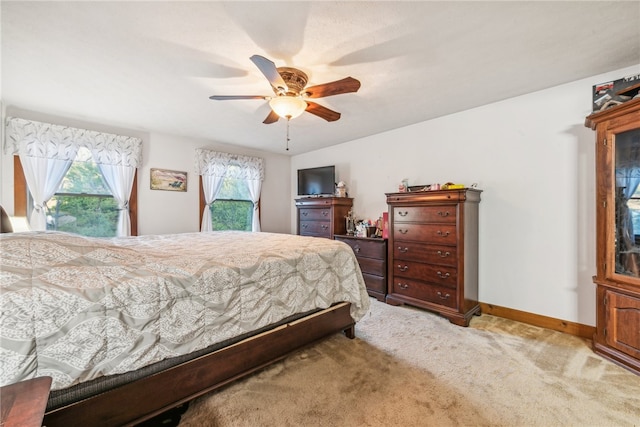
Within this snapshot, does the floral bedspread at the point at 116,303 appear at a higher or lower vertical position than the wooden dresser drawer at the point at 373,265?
higher

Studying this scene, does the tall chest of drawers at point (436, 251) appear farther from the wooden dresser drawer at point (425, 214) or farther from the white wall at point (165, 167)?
the white wall at point (165, 167)

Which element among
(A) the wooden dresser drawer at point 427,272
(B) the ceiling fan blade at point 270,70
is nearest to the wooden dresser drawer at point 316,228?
(A) the wooden dresser drawer at point 427,272

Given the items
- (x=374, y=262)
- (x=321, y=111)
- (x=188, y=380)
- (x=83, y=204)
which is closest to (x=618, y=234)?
(x=374, y=262)

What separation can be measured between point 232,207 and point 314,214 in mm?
1553

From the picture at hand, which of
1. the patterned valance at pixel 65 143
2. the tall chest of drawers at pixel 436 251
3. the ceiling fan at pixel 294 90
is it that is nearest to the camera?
the ceiling fan at pixel 294 90

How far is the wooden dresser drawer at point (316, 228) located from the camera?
4273 mm

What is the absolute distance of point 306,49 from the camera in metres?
1.90

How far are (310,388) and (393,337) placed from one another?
1042mm

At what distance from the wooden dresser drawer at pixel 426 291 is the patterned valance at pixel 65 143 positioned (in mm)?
3998

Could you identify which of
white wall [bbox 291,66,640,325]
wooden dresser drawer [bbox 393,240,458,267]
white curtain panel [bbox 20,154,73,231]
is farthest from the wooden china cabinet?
white curtain panel [bbox 20,154,73,231]

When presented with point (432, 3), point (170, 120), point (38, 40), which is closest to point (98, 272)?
point (38, 40)

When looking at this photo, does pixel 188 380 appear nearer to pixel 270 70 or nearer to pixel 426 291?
pixel 270 70

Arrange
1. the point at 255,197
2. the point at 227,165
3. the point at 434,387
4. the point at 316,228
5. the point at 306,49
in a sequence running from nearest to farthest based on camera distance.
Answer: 1. the point at 434,387
2. the point at 306,49
3. the point at 316,228
4. the point at 227,165
5. the point at 255,197

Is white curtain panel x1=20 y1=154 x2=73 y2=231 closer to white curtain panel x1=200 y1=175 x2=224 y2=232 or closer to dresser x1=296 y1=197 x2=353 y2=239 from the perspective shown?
white curtain panel x1=200 y1=175 x2=224 y2=232
